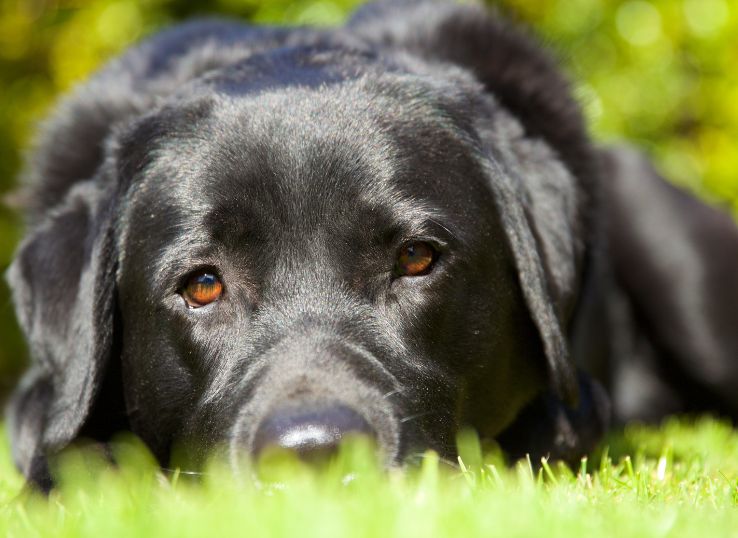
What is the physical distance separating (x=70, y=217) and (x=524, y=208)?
1.32m

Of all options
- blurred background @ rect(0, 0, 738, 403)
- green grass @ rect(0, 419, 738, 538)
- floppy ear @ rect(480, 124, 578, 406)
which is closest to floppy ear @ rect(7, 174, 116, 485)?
green grass @ rect(0, 419, 738, 538)

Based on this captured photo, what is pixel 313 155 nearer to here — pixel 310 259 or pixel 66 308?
pixel 310 259

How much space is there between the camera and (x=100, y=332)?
2768 millimetres

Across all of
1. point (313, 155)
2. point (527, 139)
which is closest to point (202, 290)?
point (313, 155)

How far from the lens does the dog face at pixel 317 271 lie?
237 cm

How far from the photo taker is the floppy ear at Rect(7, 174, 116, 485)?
2.74m

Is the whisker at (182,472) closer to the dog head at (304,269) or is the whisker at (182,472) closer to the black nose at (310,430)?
the dog head at (304,269)

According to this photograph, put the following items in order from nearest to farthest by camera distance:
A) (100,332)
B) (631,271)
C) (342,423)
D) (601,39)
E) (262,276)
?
(342,423)
(262,276)
(100,332)
(631,271)
(601,39)

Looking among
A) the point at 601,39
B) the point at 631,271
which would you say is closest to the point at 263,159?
the point at 631,271

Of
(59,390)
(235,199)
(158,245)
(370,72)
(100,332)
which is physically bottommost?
(59,390)

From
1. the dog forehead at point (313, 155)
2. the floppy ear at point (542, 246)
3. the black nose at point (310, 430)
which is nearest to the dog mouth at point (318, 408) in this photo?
the black nose at point (310, 430)

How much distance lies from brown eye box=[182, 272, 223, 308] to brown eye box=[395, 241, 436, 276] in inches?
18.1

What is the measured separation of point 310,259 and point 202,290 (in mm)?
305

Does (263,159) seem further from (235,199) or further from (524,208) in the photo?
(524,208)
